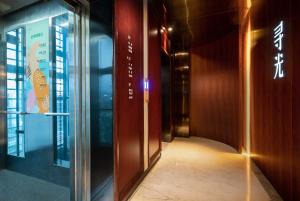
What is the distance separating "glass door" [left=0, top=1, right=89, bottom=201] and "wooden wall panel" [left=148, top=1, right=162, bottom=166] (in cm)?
155

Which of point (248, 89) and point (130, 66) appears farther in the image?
point (248, 89)

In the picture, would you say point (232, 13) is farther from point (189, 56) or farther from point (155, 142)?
point (155, 142)

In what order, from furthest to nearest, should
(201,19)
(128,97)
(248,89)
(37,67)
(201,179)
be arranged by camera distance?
(201,19)
(248,89)
(201,179)
(37,67)
(128,97)

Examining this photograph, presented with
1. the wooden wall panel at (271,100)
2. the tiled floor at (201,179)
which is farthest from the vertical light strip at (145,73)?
the wooden wall panel at (271,100)

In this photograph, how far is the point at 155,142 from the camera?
4.10 metres

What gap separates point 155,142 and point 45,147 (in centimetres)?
208

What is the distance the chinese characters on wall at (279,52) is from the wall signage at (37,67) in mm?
3224

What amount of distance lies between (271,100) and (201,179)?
1709 millimetres

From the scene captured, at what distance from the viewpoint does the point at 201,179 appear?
3.26 meters

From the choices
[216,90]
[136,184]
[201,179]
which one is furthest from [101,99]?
[216,90]

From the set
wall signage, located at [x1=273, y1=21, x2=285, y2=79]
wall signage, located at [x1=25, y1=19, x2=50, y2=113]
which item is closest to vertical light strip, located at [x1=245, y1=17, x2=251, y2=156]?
wall signage, located at [x1=273, y1=21, x2=285, y2=79]

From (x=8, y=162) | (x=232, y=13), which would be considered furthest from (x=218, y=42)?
(x=8, y=162)

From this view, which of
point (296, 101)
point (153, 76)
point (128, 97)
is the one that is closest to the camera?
point (296, 101)

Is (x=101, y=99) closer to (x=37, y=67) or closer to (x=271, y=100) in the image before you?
(x=37, y=67)
